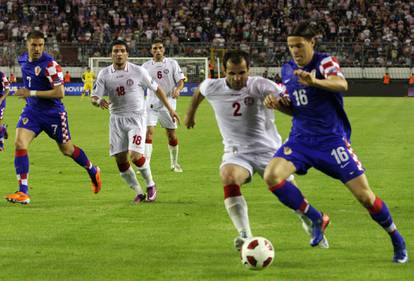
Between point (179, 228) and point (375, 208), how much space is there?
2.84 meters

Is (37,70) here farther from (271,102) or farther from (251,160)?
(271,102)

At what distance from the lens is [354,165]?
8.13 metres

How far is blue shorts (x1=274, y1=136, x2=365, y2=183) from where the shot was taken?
8117 mm

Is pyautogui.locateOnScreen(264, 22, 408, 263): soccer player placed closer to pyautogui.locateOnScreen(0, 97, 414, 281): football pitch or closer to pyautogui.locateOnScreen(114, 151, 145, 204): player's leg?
pyautogui.locateOnScreen(0, 97, 414, 281): football pitch

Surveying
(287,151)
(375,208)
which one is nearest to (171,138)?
(287,151)

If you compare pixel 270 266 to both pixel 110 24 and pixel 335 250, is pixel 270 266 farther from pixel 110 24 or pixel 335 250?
Answer: pixel 110 24

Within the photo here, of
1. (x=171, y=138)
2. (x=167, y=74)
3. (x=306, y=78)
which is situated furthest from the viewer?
(x=167, y=74)

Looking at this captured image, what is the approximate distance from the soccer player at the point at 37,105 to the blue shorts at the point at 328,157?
16.7 feet

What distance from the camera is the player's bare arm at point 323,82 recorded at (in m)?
7.57

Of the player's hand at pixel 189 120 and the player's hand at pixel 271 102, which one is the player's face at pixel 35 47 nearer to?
the player's hand at pixel 189 120

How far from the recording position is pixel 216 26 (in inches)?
2189

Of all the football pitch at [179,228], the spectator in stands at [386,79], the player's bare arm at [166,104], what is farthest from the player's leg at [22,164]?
the spectator in stands at [386,79]

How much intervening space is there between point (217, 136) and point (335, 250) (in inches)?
A: 614

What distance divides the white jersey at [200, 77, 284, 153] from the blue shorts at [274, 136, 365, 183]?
2.36 feet
